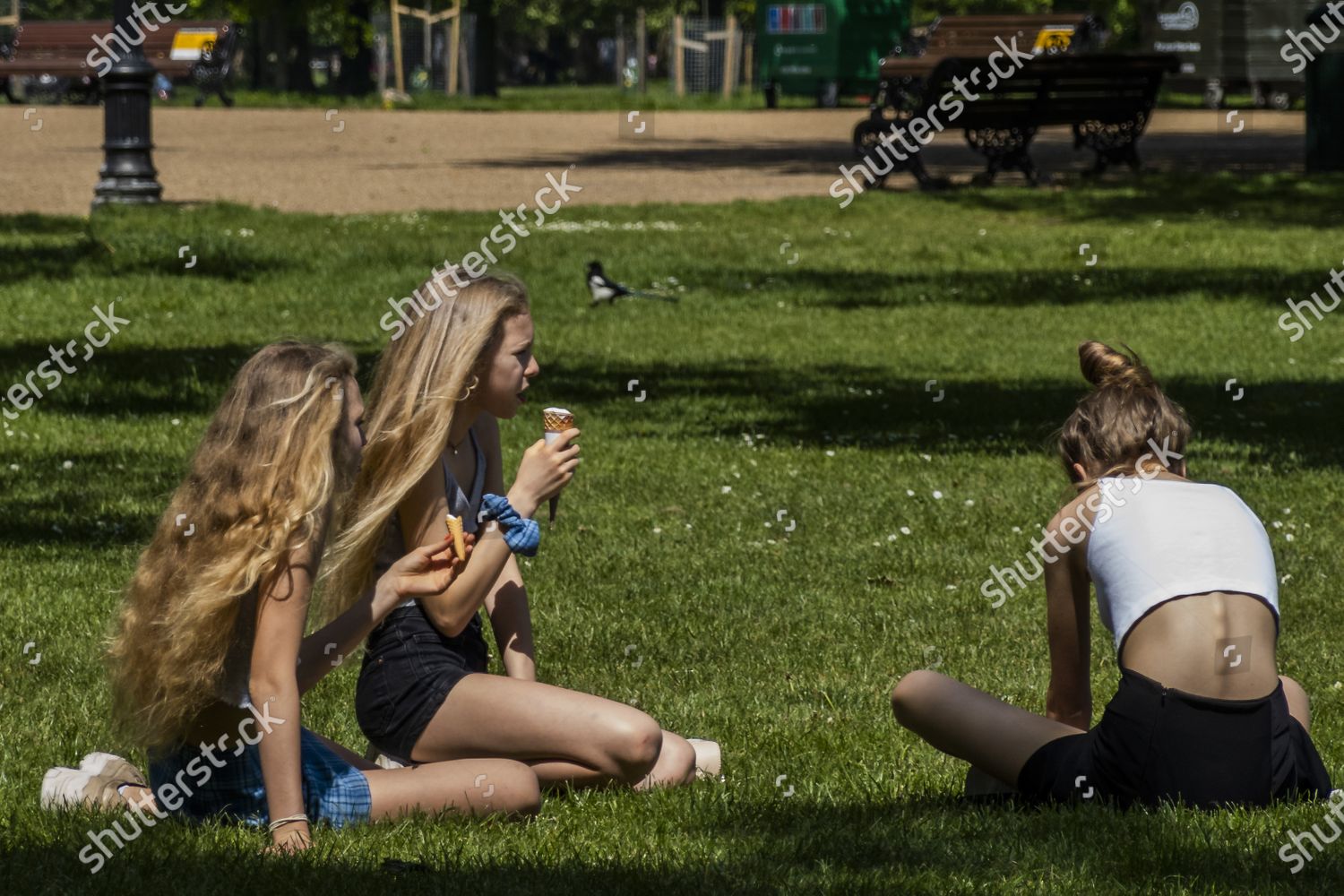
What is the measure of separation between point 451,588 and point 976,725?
1201mm

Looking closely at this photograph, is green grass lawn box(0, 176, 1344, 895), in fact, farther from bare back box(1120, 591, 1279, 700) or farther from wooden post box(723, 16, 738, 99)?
wooden post box(723, 16, 738, 99)

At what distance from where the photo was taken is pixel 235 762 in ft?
12.7

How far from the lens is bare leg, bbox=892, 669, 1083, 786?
162 inches

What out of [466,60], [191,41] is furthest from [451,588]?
[466,60]

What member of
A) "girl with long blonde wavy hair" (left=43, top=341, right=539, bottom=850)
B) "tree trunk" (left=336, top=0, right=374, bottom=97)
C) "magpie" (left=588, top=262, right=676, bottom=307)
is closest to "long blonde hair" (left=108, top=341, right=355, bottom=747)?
"girl with long blonde wavy hair" (left=43, top=341, right=539, bottom=850)

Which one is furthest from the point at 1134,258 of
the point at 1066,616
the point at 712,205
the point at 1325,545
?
the point at 1066,616

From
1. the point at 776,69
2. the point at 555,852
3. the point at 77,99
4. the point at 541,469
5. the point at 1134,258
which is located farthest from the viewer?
the point at 776,69

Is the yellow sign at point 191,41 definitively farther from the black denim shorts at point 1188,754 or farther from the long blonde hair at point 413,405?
the black denim shorts at point 1188,754

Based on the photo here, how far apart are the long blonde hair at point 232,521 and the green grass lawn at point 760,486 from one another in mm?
378

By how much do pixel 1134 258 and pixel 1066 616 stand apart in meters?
12.6

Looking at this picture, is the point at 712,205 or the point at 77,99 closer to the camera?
the point at 712,205

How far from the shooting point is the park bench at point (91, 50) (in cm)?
3288

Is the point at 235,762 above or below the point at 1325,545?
above

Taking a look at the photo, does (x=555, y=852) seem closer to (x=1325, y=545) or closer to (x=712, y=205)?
(x=1325, y=545)
